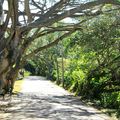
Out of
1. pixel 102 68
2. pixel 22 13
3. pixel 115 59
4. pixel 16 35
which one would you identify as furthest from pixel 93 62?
pixel 16 35

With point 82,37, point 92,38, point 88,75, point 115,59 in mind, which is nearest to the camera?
point 92,38

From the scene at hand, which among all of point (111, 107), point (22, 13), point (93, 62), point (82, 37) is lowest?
point (111, 107)

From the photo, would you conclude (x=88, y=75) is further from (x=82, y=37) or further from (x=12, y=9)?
(x=12, y=9)

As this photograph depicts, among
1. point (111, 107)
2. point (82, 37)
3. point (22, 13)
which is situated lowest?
point (111, 107)

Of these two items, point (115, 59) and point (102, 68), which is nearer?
point (115, 59)

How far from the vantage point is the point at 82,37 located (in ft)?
72.7

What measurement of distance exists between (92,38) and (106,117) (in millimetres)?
4061

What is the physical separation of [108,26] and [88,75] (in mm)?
11329

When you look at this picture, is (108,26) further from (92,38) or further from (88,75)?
(88,75)

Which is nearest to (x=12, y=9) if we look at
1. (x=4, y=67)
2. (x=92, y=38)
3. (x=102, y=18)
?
(x=4, y=67)

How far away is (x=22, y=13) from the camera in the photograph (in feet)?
59.7

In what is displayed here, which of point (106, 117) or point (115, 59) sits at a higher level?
point (115, 59)

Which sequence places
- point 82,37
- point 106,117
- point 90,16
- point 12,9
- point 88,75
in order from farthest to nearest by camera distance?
point 88,75 < point 82,37 < point 106,117 < point 90,16 < point 12,9

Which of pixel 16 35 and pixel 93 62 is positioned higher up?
pixel 16 35
